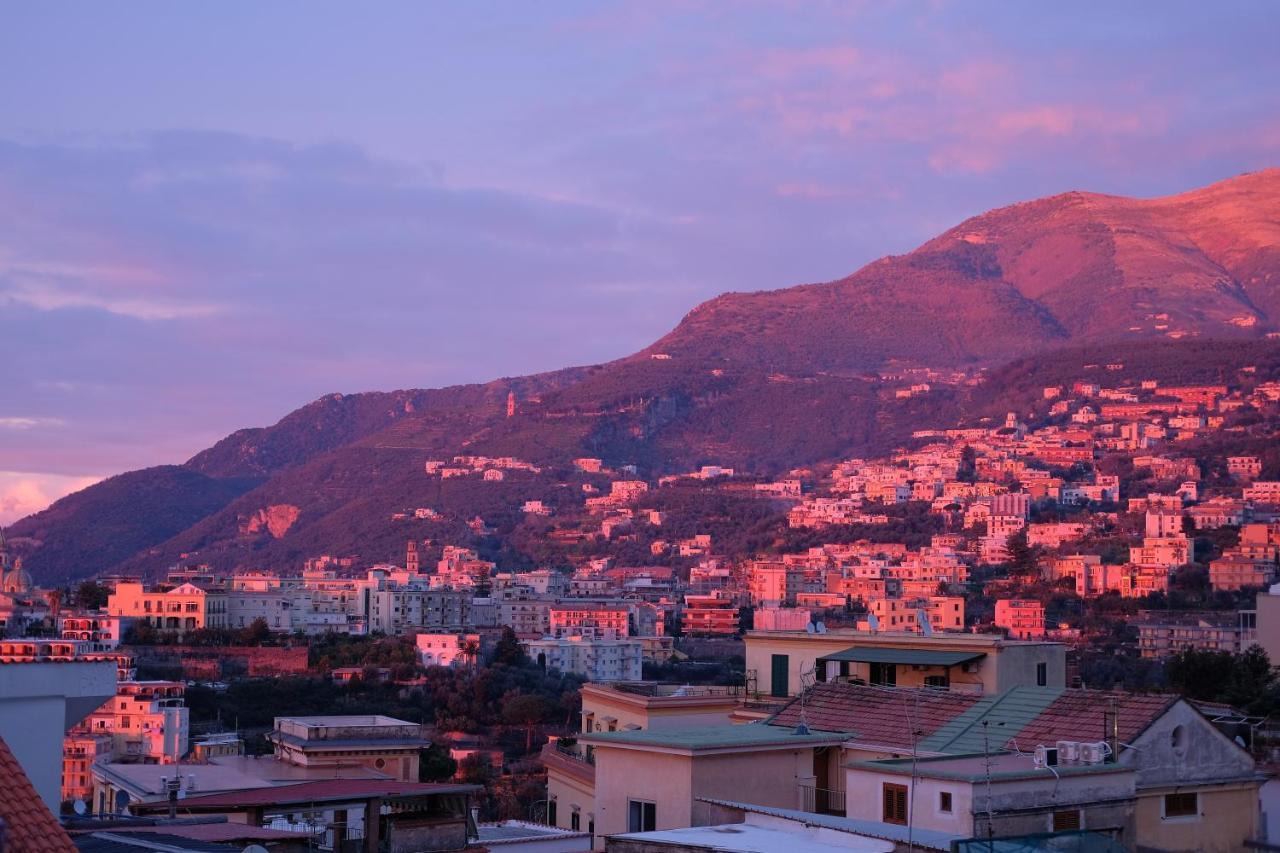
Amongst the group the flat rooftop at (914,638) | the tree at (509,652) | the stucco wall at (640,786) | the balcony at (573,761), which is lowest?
the tree at (509,652)

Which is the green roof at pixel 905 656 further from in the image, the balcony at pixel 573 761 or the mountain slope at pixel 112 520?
the mountain slope at pixel 112 520

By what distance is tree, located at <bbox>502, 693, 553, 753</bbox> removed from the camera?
2067 inches

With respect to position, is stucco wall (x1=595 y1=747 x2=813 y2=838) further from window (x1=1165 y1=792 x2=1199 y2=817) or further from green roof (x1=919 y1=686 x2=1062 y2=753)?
window (x1=1165 y1=792 x2=1199 y2=817)

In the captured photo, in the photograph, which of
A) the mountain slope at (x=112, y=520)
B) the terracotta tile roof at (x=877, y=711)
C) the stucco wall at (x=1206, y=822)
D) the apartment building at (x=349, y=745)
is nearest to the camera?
the stucco wall at (x=1206, y=822)

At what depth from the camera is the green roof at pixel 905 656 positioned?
48.1ft

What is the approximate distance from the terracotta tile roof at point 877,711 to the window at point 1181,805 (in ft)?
5.49

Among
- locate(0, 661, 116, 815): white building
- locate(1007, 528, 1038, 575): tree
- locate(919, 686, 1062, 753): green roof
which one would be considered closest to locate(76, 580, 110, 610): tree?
locate(1007, 528, 1038, 575): tree

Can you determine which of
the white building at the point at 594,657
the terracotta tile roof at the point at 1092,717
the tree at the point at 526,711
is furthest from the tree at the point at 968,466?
the terracotta tile roof at the point at 1092,717

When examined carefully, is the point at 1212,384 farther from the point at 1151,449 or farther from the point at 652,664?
the point at 652,664

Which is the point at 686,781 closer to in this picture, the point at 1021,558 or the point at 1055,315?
the point at 1021,558

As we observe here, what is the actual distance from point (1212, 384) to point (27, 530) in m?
110

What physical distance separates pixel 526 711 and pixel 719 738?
42267 mm

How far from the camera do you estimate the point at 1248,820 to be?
37.2 feet

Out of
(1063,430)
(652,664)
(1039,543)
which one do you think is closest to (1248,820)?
(652,664)
